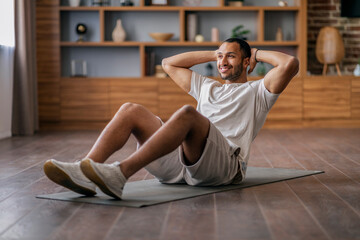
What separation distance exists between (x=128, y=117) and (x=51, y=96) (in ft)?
15.1

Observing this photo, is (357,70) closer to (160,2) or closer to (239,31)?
(239,31)

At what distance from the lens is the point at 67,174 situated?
218 centimetres

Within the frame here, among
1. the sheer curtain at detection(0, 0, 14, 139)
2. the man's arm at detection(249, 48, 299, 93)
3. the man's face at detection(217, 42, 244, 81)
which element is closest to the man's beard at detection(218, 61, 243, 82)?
the man's face at detection(217, 42, 244, 81)

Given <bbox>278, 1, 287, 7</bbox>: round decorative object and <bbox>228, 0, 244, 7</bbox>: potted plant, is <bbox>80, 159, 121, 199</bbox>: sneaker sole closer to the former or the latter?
<bbox>228, 0, 244, 7</bbox>: potted plant

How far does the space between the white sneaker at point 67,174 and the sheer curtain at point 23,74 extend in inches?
159

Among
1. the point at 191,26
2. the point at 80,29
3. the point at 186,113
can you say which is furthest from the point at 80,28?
the point at 186,113

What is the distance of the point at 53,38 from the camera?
6867 mm

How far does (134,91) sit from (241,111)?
4.23 meters

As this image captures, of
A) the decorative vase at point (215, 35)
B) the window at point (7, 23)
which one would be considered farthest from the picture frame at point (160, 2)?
the window at point (7, 23)

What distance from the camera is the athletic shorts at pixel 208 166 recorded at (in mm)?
2406

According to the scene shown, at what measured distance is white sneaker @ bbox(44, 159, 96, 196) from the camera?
2.18 metres

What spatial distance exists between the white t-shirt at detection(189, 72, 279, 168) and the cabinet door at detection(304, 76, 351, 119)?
14.2ft

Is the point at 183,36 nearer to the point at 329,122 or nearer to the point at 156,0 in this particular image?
the point at 156,0

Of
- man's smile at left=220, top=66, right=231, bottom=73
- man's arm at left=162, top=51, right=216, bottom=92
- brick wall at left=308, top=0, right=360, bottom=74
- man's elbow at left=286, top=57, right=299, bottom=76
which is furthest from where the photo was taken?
brick wall at left=308, top=0, right=360, bottom=74
